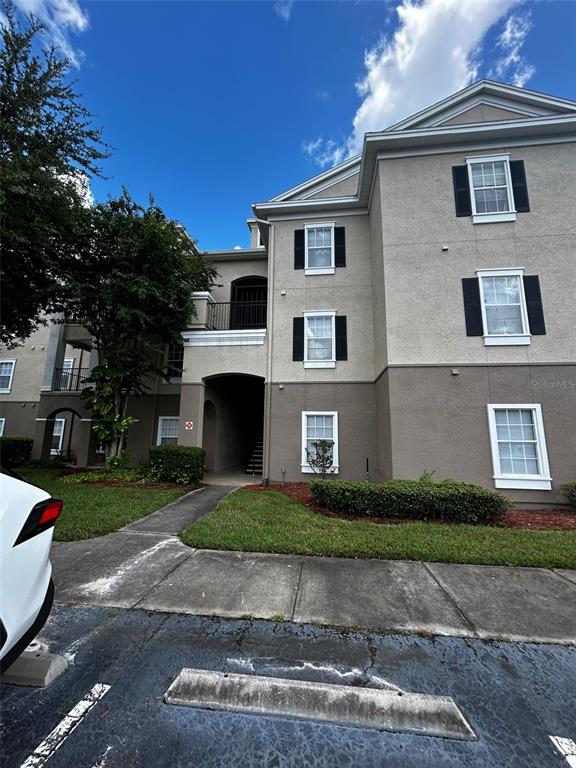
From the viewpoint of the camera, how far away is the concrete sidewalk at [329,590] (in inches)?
125

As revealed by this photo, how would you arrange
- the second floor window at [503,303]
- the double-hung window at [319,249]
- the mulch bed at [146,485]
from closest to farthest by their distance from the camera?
the second floor window at [503,303] → the mulch bed at [146,485] → the double-hung window at [319,249]

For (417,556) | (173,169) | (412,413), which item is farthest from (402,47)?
(417,556)

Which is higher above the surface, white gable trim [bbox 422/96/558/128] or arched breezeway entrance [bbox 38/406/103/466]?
white gable trim [bbox 422/96/558/128]

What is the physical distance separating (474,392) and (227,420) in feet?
32.2

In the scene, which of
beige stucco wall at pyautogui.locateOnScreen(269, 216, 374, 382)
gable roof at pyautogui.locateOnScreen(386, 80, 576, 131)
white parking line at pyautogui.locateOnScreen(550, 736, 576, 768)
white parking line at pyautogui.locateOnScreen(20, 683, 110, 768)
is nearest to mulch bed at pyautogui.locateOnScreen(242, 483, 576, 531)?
beige stucco wall at pyautogui.locateOnScreen(269, 216, 374, 382)

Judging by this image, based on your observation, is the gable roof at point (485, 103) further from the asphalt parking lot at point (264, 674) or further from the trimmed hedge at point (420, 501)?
the asphalt parking lot at point (264, 674)

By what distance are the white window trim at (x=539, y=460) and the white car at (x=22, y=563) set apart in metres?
9.18

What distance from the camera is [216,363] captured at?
11.7 m

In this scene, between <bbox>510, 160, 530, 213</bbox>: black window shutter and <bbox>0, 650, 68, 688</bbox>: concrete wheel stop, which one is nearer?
<bbox>0, 650, 68, 688</bbox>: concrete wheel stop

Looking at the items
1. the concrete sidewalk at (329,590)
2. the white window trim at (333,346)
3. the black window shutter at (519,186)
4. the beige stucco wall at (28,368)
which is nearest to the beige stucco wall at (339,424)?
the white window trim at (333,346)

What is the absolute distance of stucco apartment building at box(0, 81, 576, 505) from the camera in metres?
8.51

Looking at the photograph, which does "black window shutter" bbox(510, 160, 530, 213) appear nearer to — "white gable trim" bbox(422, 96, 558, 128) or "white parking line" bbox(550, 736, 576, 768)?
"white gable trim" bbox(422, 96, 558, 128)

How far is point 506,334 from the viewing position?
8758mm

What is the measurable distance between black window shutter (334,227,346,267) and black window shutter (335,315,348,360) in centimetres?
198
